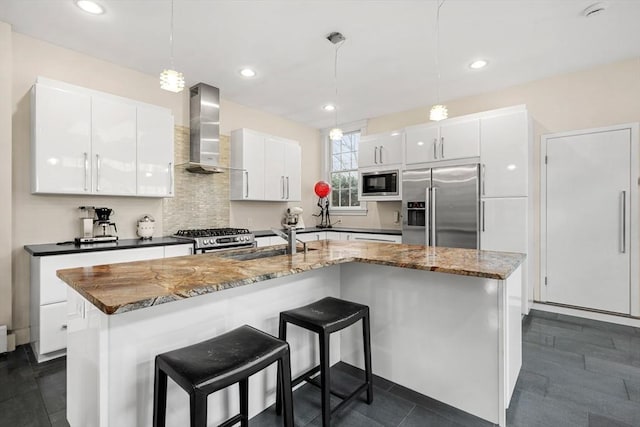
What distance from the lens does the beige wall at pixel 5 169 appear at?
2639mm

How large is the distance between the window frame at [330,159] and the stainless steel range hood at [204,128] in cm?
238

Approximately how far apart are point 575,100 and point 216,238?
173 inches

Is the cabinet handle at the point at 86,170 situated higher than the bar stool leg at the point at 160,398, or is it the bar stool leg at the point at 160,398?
the cabinet handle at the point at 86,170

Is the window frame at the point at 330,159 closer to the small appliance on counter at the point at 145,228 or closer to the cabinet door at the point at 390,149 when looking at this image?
the cabinet door at the point at 390,149

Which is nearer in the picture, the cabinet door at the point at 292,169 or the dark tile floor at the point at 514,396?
the dark tile floor at the point at 514,396

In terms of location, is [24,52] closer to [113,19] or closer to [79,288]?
[113,19]

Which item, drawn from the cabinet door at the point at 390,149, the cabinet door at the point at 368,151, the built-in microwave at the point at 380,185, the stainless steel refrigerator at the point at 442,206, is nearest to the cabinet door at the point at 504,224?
the stainless steel refrigerator at the point at 442,206

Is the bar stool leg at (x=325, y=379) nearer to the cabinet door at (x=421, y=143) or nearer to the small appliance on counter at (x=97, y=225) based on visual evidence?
the small appliance on counter at (x=97, y=225)

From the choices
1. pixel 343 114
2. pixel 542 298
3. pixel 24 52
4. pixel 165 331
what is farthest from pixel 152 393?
pixel 343 114

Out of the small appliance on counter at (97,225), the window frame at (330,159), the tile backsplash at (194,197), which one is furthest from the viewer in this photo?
the window frame at (330,159)

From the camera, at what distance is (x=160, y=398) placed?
125cm

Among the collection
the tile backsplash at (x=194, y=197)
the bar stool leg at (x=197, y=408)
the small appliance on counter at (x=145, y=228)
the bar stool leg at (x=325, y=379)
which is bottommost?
the bar stool leg at (x=325, y=379)

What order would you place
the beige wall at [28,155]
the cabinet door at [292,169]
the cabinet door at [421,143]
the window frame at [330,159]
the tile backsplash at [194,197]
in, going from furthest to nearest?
the window frame at [330,159]
the cabinet door at [292,169]
the cabinet door at [421,143]
the tile backsplash at [194,197]
the beige wall at [28,155]

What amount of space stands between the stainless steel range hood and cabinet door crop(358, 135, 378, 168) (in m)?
2.17
